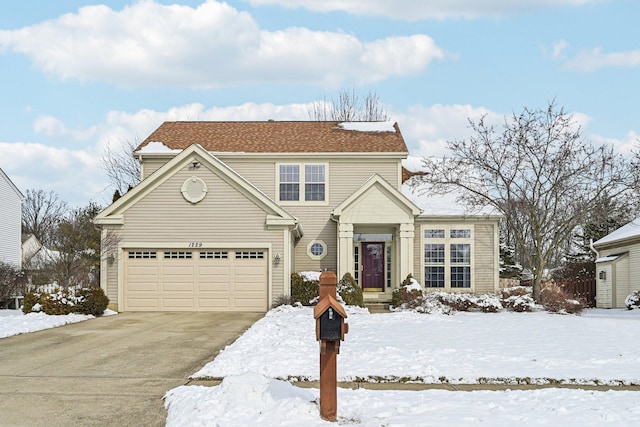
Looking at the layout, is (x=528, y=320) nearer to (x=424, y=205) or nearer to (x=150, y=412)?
(x=424, y=205)

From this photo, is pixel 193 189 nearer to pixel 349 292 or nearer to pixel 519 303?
pixel 349 292

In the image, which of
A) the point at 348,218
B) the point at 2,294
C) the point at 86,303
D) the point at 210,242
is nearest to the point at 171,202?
the point at 210,242

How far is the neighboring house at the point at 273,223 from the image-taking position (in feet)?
72.8

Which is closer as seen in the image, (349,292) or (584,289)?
(349,292)

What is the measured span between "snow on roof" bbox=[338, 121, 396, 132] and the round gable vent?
8074 millimetres

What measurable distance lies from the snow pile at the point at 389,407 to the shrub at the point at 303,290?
13672 millimetres

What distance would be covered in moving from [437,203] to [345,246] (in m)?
4.37

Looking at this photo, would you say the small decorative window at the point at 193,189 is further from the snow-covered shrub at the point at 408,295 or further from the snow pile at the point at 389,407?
the snow pile at the point at 389,407

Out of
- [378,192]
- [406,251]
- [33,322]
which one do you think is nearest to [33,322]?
[33,322]

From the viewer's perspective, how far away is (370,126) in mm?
28734

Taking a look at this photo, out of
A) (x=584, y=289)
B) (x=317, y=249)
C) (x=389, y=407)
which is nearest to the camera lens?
(x=389, y=407)

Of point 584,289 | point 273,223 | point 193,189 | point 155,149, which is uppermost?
point 155,149

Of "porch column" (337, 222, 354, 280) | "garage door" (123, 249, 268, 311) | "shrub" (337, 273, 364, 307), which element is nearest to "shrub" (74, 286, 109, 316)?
"garage door" (123, 249, 268, 311)

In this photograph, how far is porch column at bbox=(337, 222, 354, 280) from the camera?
79.4 ft
